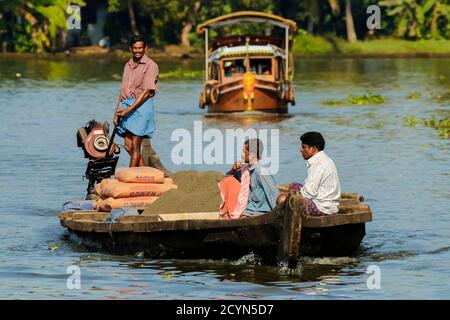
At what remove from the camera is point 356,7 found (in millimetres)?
67938

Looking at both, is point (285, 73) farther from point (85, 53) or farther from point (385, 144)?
point (85, 53)

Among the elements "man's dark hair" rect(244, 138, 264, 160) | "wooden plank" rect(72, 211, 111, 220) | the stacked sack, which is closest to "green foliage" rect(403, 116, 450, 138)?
the stacked sack

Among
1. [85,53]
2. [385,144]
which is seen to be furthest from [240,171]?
[85,53]

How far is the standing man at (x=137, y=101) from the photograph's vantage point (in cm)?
1537

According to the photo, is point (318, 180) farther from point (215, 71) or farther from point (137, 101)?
point (215, 71)

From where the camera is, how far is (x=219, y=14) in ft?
209

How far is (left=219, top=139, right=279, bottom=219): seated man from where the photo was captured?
1276cm

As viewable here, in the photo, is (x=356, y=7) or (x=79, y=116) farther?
(x=356, y=7)

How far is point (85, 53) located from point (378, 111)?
99.2ft

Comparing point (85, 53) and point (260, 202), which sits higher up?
Result: point (85, 53)

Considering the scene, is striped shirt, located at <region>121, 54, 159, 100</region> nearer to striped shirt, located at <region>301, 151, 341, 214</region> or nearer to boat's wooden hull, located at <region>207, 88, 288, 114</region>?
striped shirt, located at <region>301, 151, 341, 214</region>

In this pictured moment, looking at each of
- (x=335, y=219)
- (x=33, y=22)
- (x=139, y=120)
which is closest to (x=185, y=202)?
(x=335, y=219)

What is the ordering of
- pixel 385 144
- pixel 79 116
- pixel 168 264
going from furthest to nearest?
pixel 79 116 → pixel 385 144 → pixel 168 264
